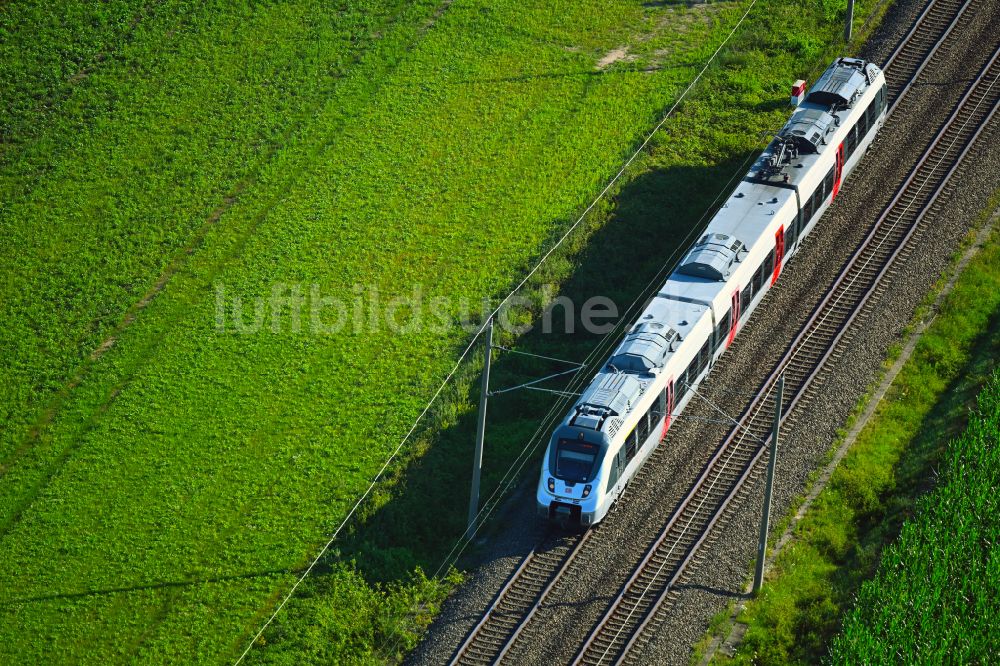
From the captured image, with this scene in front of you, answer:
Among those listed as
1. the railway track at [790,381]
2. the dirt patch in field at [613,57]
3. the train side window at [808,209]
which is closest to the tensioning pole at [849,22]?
the railway track at [790,381]

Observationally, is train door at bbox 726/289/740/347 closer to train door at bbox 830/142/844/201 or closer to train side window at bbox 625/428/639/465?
train side window at bbox 625/428/639/465

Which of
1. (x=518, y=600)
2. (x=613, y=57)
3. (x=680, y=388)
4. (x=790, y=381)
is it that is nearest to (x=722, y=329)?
(x=680, y=388)

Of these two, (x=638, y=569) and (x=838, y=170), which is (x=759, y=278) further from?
(x=638, y=569)

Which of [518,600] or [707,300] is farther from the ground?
[707,300]

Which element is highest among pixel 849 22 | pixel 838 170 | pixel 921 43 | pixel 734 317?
pixel 849 22


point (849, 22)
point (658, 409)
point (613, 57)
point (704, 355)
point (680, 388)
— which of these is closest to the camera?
point (658, 409)

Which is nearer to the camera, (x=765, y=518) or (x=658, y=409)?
(x=765, y=518)
